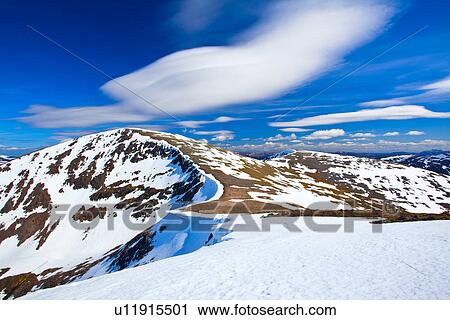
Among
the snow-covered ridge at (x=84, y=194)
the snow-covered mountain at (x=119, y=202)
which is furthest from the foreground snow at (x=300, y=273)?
the snow-covered ridge at (x=84, y=194)

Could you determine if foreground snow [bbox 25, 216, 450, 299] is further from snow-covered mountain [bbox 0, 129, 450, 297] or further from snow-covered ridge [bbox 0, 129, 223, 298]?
snow-covered ridge [bbox 0, 129, 223, 298]

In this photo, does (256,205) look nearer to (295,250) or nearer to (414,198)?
(295,250)

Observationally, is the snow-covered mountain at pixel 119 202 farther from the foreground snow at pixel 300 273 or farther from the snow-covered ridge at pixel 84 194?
the foreground snow at pixel 300 273

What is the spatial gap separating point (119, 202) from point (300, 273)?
3920 inches

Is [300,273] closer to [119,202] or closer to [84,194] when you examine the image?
[119,202]

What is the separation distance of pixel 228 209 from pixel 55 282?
39.6 meters

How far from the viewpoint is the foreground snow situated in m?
12.2

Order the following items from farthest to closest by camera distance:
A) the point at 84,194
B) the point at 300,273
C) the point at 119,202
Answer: the point at 84,194
the point at 119,202
the point at 300,273

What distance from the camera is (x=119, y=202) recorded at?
10512 centimetres

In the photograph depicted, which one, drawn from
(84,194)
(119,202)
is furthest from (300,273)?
(84,194)

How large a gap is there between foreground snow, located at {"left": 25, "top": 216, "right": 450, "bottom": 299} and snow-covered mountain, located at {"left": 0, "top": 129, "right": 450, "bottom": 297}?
13.8 m

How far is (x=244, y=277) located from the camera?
47.2ft

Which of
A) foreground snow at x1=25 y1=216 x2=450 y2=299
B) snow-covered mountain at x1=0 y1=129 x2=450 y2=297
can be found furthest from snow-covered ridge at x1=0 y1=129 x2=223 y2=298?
foreground snow at x1=25 y1=216 x2=450 y2=299
